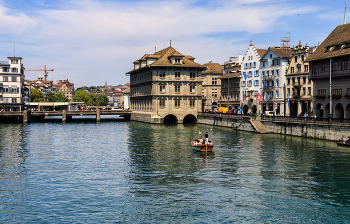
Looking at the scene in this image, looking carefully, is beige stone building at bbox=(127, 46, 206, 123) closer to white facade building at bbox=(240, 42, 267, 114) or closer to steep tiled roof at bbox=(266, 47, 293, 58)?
white facade building at bbox=(240, 42, 267, 114)

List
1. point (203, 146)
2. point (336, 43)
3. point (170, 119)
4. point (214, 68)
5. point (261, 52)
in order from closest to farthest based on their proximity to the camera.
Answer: point (203, 146) → point (336, 43) → point (261, 52) → point (170, 119) → point (214, 68)

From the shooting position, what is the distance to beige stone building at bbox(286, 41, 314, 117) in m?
90.3

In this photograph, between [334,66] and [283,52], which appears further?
[283,52]

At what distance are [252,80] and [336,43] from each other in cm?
4651

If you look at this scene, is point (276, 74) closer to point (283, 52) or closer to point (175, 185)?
point (283, 52)

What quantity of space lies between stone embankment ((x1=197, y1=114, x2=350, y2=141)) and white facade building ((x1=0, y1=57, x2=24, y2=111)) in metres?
74.3

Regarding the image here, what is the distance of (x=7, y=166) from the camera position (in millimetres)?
39688

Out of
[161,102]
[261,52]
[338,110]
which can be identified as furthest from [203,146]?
[261,52]

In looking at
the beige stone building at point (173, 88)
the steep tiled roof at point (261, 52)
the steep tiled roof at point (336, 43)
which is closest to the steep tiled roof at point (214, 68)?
the steep tiled roof at point (261, 52)

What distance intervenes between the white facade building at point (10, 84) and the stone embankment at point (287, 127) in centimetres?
7432

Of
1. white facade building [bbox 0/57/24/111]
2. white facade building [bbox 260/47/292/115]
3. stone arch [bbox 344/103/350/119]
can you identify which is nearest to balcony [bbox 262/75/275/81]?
white facade building [bbox 260/47/292/115]

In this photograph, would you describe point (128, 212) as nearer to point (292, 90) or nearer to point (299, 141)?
point (299, 141)

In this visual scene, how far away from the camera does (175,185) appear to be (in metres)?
31.3

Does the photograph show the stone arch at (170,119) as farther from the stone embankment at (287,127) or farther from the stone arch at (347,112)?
the stone arch at (347,112)
